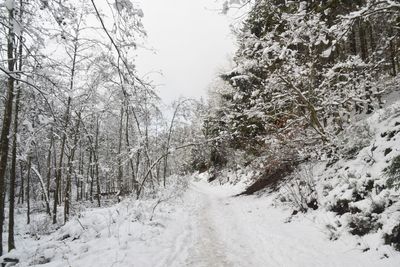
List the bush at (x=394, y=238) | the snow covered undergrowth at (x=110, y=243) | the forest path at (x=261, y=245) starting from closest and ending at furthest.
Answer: the bush at (x=394, y=238) < the forest path at (x=261, y=245) < the snow covered undergrowth at (x=110, y=243)

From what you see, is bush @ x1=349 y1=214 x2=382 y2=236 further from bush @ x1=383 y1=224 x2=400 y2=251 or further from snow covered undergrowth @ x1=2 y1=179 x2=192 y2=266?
snow covered undergrowth @ x1=2 y1=179 x2=192 y2=266

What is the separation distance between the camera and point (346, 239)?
7242 millimetres

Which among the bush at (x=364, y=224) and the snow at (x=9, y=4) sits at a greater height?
the snow at (x=9, y=4)

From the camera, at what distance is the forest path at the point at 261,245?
6.71m

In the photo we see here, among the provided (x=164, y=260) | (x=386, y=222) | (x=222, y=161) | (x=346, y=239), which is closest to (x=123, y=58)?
(x=164, y=260)

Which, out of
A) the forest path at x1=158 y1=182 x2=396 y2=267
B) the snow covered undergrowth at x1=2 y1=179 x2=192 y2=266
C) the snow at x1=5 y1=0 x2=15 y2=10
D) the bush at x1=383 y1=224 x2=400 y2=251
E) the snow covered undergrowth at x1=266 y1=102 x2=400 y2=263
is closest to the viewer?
the snow at x1=5 y1=0 x2=15 y2=10

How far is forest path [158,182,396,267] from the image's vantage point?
671 centimetres

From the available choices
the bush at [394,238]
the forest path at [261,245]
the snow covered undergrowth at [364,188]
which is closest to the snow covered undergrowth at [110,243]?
the forest path at [261,245]

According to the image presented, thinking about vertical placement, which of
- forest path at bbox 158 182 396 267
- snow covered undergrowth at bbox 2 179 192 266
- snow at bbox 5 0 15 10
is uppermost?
snow at bbox 5 0 15 10

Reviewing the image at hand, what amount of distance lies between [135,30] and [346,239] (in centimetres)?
648

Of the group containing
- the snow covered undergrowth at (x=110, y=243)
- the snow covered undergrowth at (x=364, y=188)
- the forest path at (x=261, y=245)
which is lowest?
the forest path at (x=261, y=245)

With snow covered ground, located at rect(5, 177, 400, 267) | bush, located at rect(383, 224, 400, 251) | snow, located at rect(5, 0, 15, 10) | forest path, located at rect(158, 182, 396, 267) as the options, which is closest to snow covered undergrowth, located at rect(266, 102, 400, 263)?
bush, located at rect(383, 224, 400, 251)

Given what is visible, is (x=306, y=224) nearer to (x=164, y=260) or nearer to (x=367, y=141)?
(x=367, y=141)

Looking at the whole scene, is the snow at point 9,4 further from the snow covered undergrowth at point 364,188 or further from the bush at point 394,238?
the bush at point 394,238
